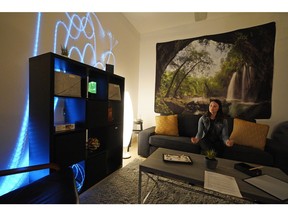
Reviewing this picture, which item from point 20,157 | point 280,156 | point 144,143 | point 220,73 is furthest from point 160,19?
point 20,157

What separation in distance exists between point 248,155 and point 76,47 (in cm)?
275

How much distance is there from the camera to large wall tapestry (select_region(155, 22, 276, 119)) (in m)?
2.56

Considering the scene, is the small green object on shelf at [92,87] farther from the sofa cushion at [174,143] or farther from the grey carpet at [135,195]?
the sofa cushion at [174,143]

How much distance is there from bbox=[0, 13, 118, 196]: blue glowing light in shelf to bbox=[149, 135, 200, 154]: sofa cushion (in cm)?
126

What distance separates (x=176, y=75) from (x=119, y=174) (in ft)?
7.48

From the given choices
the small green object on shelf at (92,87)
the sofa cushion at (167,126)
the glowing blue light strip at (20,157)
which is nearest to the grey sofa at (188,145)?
the sofa cushion at (167,126)

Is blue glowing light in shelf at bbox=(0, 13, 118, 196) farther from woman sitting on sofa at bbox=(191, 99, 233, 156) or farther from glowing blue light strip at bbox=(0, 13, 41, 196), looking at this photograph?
woman sitting on sofa at bbox=(191, 99, 233, 156)

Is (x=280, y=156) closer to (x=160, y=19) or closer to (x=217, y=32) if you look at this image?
(x=217, y=32)

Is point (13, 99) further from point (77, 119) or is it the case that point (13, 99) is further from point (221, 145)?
point (221, 145)

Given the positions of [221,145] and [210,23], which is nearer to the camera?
[221,145]

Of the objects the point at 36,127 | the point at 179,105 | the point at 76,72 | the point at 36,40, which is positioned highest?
the point at 36,40

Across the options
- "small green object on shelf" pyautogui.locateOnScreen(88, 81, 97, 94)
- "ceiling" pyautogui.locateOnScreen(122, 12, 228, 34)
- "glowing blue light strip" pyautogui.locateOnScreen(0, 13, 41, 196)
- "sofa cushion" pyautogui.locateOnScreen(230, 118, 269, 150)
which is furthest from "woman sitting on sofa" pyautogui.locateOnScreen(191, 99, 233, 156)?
"glowing blue light strip" pyautogui.locateOnScreen(0, 13, 41, 196)
